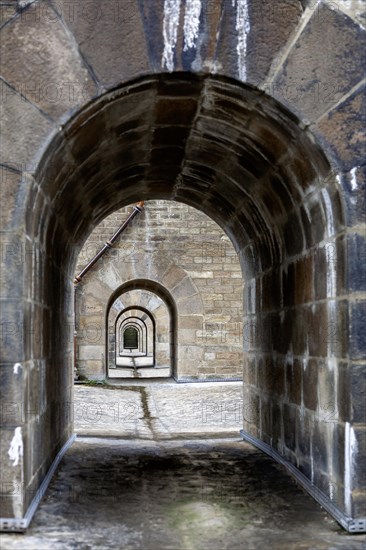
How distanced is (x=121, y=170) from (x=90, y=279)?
774 centimetres

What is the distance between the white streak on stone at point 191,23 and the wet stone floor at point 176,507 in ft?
8.09

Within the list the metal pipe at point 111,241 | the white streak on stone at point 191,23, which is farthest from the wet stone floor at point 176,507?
the metal pipe at point 111,241

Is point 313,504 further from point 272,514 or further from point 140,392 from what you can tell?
point 140,392

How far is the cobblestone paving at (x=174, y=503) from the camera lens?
11.0ft

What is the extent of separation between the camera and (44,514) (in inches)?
147

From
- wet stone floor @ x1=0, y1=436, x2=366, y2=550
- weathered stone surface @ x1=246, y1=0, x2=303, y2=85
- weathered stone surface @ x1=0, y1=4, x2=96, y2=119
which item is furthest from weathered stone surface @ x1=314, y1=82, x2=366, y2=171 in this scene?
wet stone floor @ x1=0, y1=436, x2=366, y2=550

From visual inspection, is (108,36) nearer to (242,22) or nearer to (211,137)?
(242,22)

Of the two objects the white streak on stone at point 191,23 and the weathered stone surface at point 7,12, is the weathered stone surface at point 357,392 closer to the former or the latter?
the white streak on stone at point 191,23

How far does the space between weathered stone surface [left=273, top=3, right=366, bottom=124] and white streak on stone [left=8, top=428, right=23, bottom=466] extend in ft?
7.01

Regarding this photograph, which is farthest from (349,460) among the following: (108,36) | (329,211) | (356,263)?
(108,36)

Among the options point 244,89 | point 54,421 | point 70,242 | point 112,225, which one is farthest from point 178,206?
point 244,89

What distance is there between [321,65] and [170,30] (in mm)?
802

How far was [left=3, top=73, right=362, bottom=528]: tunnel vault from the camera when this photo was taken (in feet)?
11.9

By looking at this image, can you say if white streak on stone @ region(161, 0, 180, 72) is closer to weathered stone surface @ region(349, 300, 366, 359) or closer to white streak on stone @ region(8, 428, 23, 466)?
weathered stone surface @ region(349, 300, 366, 359)
